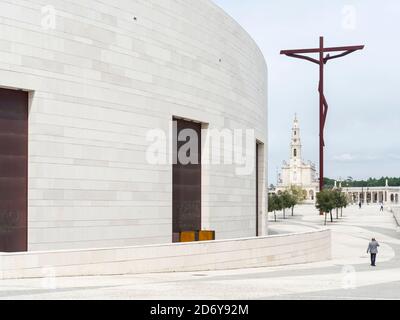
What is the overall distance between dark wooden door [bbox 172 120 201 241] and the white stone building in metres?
154

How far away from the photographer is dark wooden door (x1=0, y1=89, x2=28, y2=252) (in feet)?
69.1

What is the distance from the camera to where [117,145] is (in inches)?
953

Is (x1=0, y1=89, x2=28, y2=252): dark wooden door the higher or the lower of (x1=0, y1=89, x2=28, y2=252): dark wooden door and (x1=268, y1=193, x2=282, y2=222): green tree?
the higher

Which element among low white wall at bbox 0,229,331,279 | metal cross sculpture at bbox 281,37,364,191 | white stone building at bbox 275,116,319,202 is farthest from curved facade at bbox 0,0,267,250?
white stone building at bbox 275,116,319,202

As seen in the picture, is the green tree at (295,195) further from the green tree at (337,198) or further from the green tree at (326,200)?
the green tree at (326,200)

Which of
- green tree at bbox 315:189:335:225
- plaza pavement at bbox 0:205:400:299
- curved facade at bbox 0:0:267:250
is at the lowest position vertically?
plaza pavement at bbox 0:205:400:299

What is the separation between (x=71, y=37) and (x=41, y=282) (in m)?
10.0

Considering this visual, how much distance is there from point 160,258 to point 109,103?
6.76 meters

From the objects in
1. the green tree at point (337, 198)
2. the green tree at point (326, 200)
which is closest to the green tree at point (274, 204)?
the green tree at point (337, 198)

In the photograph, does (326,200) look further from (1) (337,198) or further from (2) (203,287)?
(2) (203,287)

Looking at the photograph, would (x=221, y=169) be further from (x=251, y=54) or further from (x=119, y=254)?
(x=119, y=254)

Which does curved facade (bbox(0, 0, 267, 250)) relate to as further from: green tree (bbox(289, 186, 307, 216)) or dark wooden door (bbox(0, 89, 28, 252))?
green tree (bbox(289, 186, 307, 216))

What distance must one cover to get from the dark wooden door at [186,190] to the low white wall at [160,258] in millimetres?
4579

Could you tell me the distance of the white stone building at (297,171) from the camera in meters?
184
